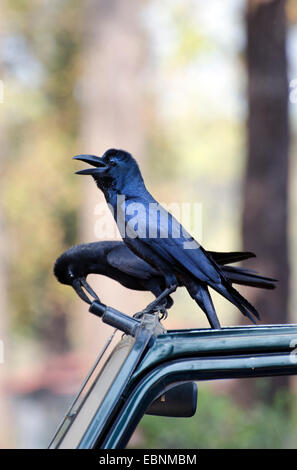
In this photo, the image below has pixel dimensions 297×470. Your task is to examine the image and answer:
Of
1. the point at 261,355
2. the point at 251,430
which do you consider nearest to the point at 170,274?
the point at 261,355

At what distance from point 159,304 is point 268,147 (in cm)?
580

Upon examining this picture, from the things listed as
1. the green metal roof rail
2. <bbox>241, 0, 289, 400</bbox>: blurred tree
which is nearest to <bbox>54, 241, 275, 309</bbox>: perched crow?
the green metal roof rail

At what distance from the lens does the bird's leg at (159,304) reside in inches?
97.1

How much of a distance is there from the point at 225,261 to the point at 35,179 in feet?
Answer: 49.5

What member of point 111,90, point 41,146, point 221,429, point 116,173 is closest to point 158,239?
point 116,173

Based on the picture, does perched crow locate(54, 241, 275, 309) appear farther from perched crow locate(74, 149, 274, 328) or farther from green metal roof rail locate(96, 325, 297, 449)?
green metal roof rail locate(96, 325, 297, 449)

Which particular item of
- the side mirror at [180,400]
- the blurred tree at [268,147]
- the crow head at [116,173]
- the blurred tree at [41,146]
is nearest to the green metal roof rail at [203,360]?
the side mirror at [180,400]

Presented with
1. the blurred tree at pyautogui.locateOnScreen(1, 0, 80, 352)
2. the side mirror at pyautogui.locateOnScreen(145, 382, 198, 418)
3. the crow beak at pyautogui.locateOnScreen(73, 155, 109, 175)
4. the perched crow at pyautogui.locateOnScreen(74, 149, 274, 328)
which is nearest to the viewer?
the side mirror at pyautogui.locateOnScreen(145, 382, 198, 418)

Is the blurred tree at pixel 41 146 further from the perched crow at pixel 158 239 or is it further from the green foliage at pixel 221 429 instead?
the perched crow at pixel 158 239

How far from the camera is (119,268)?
8.59ft

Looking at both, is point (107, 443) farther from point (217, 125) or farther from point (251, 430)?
point (217, 125)

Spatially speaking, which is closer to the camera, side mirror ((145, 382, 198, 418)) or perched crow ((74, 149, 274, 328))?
side mirror ((145, 382, 198, 418))

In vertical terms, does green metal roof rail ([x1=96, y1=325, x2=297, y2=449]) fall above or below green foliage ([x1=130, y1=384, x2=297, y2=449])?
above

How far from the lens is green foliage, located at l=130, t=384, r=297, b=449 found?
6.24m
